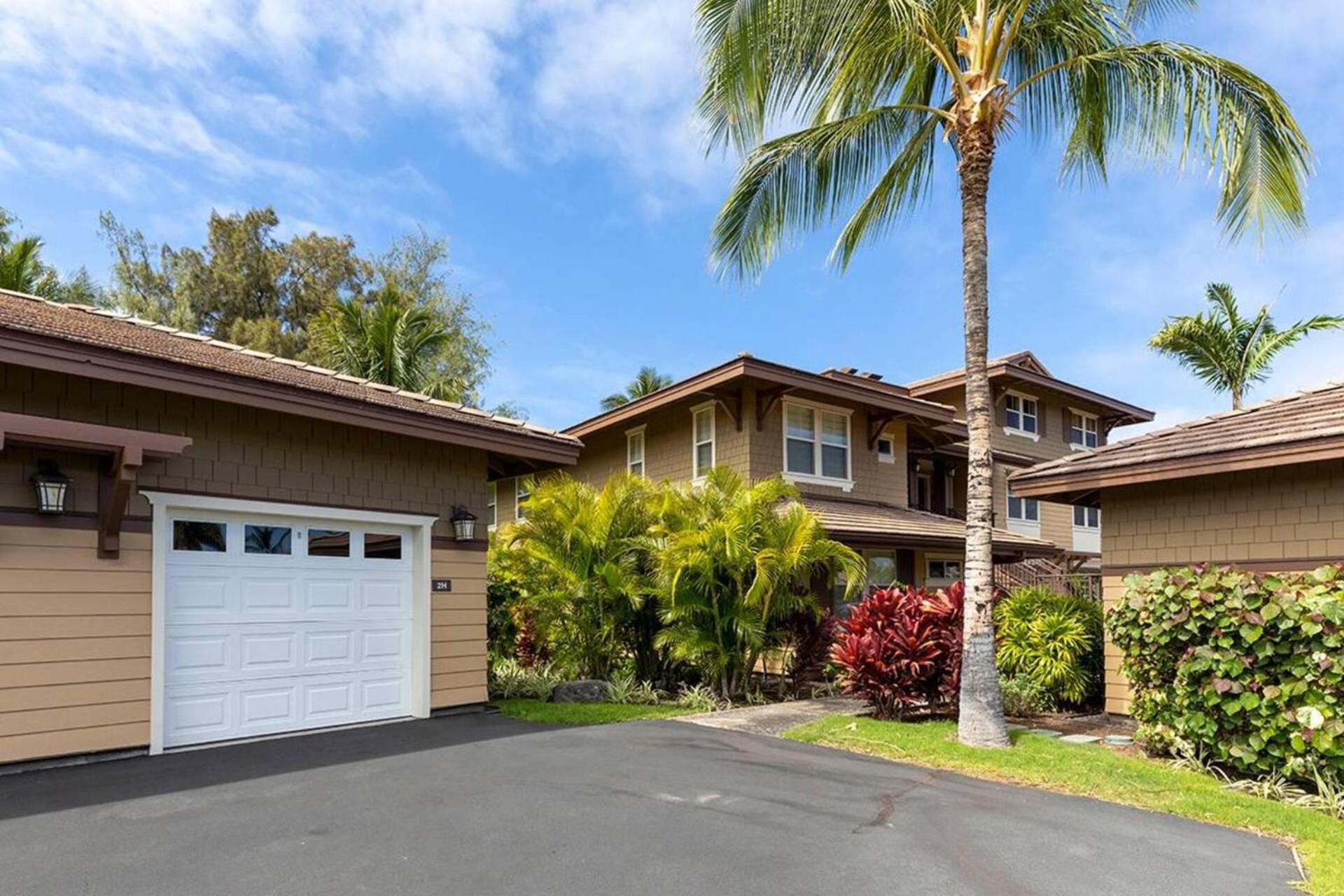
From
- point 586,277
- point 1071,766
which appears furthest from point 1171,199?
point 586,277

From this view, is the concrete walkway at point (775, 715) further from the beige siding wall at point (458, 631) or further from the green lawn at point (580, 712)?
the beige siding wall at point (458, 631)

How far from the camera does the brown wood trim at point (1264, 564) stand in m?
8.03

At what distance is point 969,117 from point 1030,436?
658 inches

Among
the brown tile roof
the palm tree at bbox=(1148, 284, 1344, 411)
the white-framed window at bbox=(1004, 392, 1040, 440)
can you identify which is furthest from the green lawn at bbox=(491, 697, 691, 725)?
the palm tree at bbox=(1148, 284, 1344, 411)

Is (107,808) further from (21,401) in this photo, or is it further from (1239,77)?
(1239,77)

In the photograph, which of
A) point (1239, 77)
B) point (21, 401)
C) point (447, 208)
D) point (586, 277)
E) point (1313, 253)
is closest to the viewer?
point (21, 401)

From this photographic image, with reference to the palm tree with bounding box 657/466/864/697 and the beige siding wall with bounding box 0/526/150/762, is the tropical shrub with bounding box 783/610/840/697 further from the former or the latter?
the beige siding wall with bounding box 0/526/150/762

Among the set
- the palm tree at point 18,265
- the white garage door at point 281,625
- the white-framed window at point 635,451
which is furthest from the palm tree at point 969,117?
the palm tree at point 18,265

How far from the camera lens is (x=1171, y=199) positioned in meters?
12.4

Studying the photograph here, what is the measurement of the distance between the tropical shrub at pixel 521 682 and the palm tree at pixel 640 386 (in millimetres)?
21861

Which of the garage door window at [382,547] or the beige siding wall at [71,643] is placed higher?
the garage door window at [382,547]

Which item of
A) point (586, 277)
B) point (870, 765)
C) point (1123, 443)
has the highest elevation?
point (586, 277)

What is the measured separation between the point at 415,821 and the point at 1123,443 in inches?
354

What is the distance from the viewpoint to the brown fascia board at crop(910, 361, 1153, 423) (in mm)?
21750
